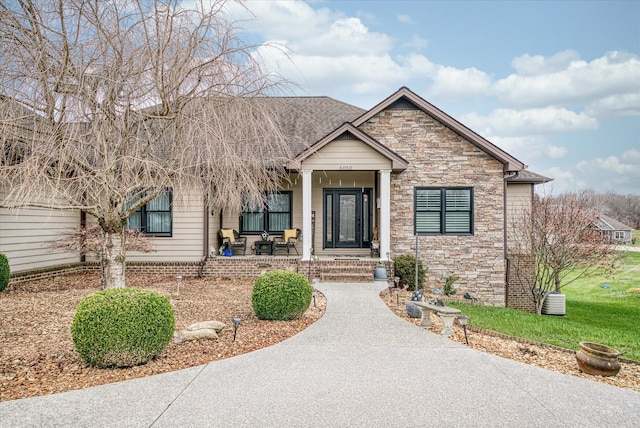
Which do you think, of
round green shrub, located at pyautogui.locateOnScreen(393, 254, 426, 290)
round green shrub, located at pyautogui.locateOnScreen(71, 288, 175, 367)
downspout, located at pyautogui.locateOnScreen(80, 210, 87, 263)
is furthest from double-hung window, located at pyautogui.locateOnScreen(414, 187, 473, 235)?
downspout, located at pyautogui.locateOnScreen(80, 210, 87, 263)

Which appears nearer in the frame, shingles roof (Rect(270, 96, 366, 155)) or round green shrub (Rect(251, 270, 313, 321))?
round green shrub (Rect(251, 270, 313, 321))

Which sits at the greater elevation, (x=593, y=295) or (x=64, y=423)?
(x=64, y=423)

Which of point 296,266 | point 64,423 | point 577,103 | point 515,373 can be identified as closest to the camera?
point 64,423

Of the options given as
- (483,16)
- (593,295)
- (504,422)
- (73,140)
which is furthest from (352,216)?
(593,295)

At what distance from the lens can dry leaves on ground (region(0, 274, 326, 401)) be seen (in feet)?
14.7

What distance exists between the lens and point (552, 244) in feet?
42.8

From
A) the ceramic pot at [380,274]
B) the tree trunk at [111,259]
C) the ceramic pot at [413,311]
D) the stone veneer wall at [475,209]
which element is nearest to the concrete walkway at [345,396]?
the ceramic pot at [413,311]

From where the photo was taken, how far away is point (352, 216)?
13.8 m

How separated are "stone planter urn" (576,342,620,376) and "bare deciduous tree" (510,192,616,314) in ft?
29.7

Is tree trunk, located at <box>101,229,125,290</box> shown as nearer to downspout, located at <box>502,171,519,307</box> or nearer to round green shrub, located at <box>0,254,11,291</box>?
round green shrub, located at <box>0,254,11,291</box>

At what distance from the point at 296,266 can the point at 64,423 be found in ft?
28.5

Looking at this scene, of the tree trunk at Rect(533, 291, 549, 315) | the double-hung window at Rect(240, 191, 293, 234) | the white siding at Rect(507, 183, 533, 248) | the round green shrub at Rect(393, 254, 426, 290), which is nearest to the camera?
the round green shrub at Rect(393, 254, 426, 290)

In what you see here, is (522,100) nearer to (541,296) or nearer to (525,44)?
(525,44)

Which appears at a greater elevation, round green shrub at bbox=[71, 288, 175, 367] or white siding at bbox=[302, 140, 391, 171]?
white siding at bbox=[302, 140, 391, 171]
